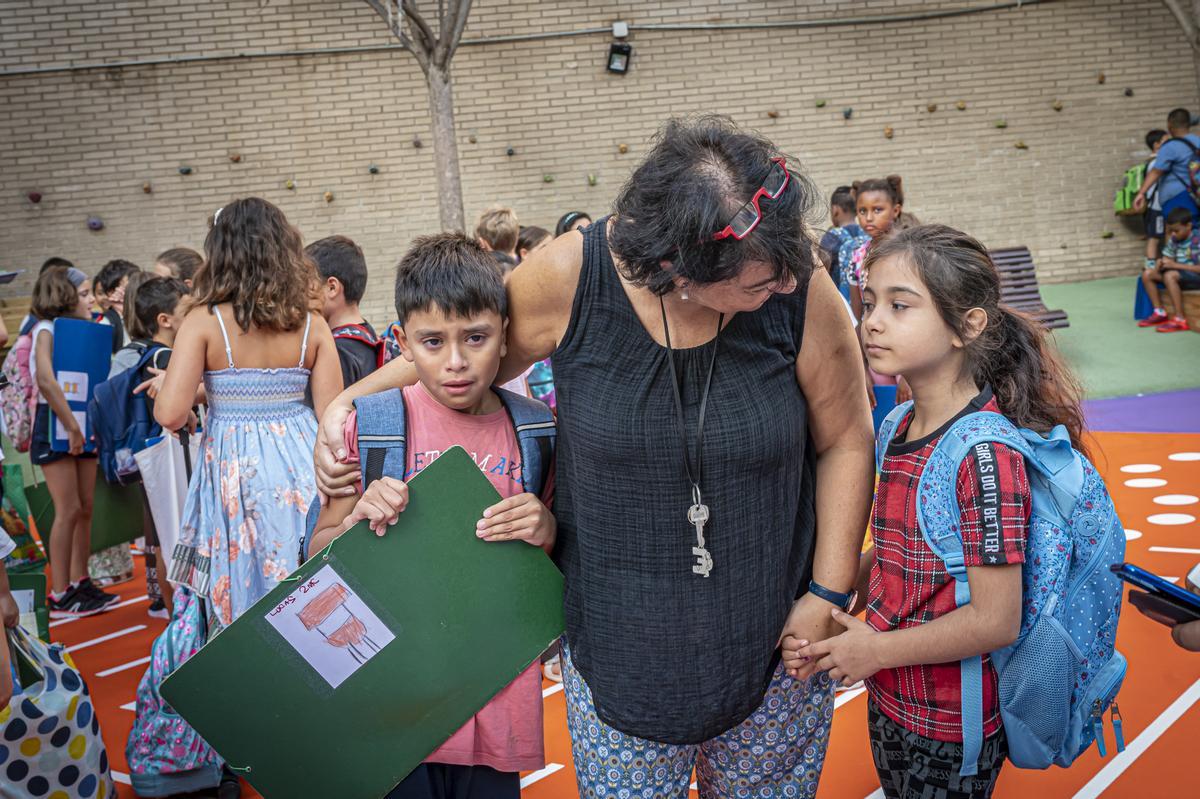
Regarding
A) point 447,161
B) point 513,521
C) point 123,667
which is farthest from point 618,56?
point 513,521

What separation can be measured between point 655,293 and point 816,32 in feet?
38.8

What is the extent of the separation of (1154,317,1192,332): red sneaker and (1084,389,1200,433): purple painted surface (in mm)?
2204

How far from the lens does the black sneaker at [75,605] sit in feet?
18.7

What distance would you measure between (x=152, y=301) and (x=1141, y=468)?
18.7 feet

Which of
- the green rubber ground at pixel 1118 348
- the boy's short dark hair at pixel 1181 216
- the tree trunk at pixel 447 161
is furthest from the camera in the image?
the boy's short dark hair at pixel 1181 216

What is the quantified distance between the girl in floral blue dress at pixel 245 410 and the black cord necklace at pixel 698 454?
2.00 metres

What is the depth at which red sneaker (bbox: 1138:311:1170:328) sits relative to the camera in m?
10.6

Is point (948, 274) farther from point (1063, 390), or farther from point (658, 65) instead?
point (658, 65)

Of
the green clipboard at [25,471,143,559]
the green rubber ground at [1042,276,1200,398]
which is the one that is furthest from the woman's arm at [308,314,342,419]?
the green rubber ground at [1042,276,1200,398]

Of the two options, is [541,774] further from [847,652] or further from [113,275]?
[113,275]

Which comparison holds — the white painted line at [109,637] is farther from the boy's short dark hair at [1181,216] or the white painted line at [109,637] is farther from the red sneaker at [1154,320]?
the boy's short dark hair at [1181,216]

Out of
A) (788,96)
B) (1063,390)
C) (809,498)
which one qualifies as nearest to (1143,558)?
(1063,390)

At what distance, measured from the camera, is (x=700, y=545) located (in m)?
1.78

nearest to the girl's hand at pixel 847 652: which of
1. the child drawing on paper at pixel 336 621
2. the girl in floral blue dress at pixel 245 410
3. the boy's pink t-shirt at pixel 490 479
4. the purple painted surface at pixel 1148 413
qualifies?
the boy's pink t-shirt at pixel 490 479
